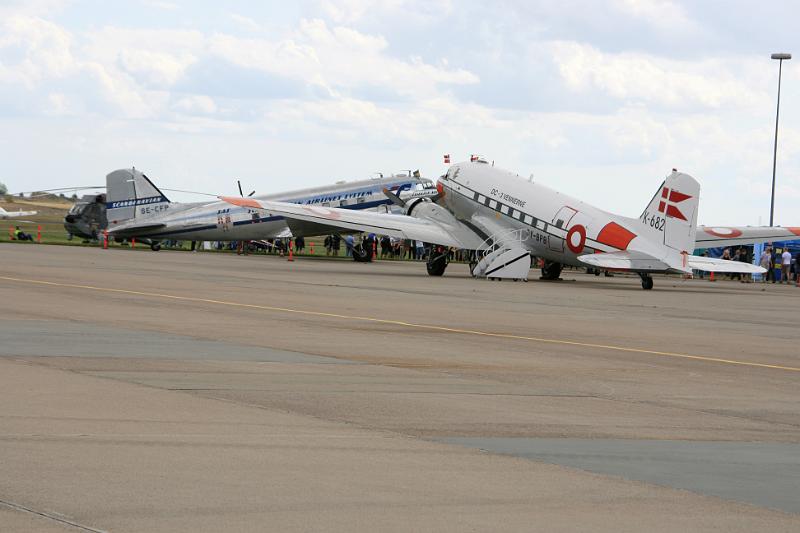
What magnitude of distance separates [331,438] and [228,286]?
23477 millimetres

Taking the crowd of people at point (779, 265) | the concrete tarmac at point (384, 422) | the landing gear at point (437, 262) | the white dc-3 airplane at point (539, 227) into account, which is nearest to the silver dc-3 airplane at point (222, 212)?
the white dc-3 airplane at point (539, 227)

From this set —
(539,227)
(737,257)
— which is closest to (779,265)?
(737,257)

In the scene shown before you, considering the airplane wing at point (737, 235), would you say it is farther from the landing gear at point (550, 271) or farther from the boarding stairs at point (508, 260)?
the boarding stairs at point (508, 260)

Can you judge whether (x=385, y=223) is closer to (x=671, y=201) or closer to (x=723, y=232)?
(x=671, y=201)

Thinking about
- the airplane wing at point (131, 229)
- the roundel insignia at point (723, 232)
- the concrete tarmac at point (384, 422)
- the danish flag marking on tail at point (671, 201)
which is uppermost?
the danish flag marking on tail at point (671, 201)

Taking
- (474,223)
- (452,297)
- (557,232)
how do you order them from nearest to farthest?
(452,297) → (557,232) → (474,223)

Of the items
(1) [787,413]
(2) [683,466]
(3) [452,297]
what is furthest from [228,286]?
(2) [683,466]

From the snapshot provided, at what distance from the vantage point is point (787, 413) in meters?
12.8

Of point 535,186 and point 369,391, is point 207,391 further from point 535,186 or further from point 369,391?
point 535,186

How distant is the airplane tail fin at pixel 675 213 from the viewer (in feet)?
132

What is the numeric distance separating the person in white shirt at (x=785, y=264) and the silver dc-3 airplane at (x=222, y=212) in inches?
746

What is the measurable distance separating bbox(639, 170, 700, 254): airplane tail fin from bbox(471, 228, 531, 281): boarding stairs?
5.35 metres

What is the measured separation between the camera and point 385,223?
48.2m

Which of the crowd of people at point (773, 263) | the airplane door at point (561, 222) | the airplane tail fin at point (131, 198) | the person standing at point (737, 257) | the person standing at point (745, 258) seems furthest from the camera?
the airplane tail fin at point (131, 198)
